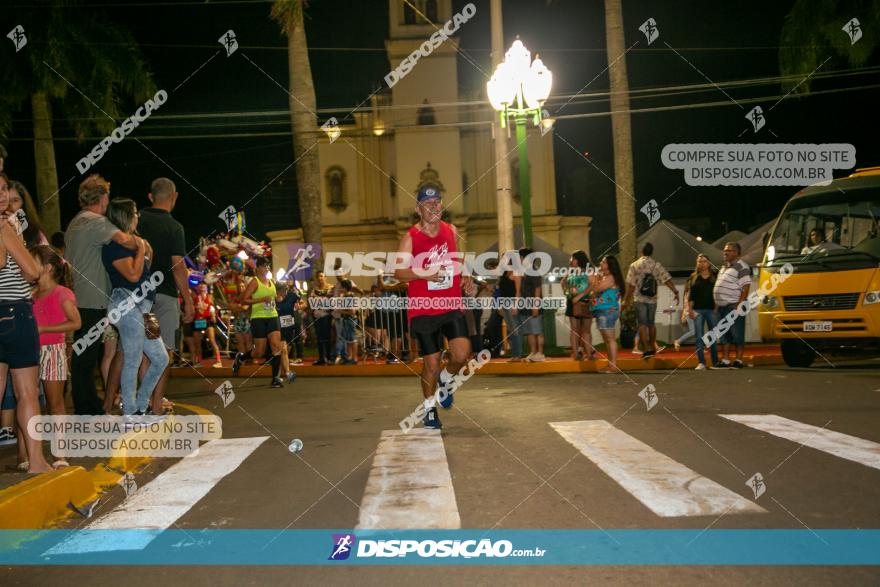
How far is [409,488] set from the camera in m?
5.90

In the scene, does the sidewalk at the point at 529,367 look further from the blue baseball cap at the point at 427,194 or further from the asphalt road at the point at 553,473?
the blue baseball cap at the point at 427,194

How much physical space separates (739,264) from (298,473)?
10.3 m

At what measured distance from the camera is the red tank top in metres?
8.48

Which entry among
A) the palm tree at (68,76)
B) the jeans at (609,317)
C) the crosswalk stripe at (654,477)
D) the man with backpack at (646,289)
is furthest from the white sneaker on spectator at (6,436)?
the palm tree at (68,76)

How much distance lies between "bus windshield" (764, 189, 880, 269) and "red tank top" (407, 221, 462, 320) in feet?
26.9

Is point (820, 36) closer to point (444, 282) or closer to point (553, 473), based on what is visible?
point (444, 282)

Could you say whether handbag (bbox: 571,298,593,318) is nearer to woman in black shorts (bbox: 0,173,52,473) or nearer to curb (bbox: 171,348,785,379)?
curb (bbox: 171,348,785,379)

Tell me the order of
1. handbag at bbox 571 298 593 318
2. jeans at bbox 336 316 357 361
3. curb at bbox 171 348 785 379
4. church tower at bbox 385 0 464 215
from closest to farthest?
1. handbag at bbox 571 298 593 318
2. curb at bbox 171 348 785 379
3. jeans at bbox 336 316 357 361
4. church tower at bbox 385 0 464 215

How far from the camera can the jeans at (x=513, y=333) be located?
16.2 meters

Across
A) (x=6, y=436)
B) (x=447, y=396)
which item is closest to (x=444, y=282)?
(x=447, y=396)

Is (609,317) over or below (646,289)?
below

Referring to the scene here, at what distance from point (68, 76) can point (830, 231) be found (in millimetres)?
18370

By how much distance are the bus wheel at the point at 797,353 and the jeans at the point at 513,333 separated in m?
4.56

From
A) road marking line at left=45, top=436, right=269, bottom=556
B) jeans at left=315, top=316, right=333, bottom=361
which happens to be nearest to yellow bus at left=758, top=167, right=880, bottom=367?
jeans at left=315, top=316, right=333, bottom=361
